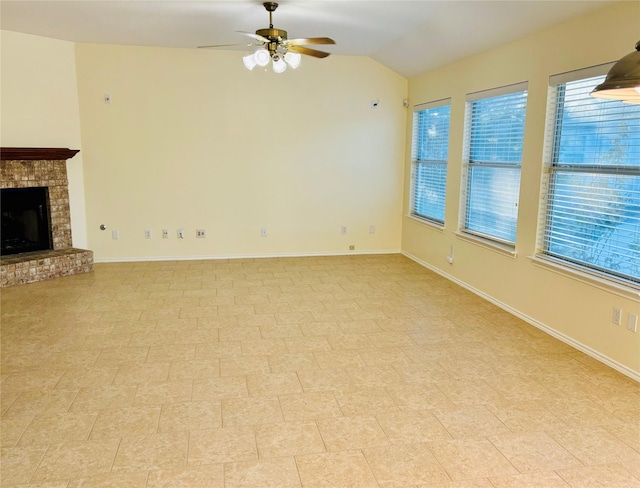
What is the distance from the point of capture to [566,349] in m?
3.70

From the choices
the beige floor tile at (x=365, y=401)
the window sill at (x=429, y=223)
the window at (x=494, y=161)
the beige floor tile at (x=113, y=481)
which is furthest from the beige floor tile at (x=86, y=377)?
the window sill at (x=429, y=223)

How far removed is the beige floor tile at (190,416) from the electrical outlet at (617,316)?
A: 2.69 metres

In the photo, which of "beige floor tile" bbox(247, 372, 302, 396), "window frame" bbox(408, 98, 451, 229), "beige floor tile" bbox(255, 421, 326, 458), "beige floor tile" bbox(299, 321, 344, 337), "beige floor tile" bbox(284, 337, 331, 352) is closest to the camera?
"beige floor tile" bbox(255, 421, 326, 458)

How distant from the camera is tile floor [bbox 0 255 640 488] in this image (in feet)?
7.54

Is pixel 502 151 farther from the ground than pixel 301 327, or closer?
farther from the ground

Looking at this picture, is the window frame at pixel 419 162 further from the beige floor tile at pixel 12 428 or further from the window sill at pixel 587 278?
the beige floor tile at pixel 12 428

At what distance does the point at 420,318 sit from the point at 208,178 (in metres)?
3.54

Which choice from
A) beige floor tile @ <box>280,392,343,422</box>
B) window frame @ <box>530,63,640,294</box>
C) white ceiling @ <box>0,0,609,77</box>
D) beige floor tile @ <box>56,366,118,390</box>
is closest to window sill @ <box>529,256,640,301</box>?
window frame @ <box>530,63,640,294</box>

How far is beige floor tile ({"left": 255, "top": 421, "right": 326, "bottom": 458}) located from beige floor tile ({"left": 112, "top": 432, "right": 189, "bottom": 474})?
0.39 m

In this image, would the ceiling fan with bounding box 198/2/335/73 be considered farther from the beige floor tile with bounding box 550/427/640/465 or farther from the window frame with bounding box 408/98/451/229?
the beige floor tile with bounding box 550/427/640/465

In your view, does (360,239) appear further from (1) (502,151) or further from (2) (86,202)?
(2) (86,202)

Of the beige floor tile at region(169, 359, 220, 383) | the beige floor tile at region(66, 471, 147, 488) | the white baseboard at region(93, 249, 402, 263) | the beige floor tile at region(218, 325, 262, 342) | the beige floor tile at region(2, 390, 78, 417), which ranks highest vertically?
the white baseboard at region(93, 249, 402, 263)

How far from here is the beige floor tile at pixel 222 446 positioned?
2.37 metres

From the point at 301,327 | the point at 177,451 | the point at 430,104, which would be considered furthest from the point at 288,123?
the point at 177,451
